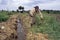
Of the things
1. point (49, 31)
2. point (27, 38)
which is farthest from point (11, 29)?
point (49, 31)

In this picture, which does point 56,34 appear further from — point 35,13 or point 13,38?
point 35,13

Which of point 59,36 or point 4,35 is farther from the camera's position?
point 59,36

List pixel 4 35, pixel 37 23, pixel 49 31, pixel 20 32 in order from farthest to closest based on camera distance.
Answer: pixel 37 23 < pixel 49 31 < pixel 20 32 < pixel 4 35

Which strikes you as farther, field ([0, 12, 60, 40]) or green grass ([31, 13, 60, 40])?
field ([0, 12, 60, 40])

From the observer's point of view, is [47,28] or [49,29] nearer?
[49,29]

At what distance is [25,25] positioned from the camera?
11719 millimetres

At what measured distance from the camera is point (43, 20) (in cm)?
1414

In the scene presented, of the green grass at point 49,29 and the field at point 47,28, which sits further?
the field at point 47,28

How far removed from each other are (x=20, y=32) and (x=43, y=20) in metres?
4.19

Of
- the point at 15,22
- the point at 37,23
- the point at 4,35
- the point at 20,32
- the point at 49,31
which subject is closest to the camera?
the point at 4,35

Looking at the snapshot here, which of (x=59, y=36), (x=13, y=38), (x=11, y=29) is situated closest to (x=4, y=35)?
(x=13, y=38)

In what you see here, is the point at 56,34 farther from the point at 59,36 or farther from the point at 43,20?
the point at 43,20

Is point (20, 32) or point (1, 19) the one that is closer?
point (20, 32)

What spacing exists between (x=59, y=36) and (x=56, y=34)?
1.54ft
